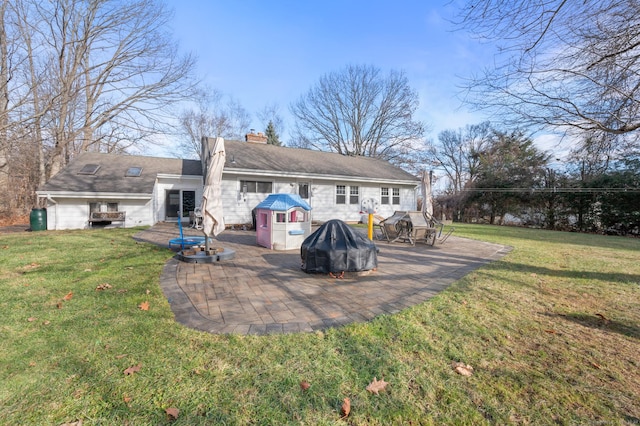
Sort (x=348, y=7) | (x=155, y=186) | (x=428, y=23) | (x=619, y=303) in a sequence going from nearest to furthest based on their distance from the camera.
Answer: (x=619, y=303) → (x=428, y=23) → (x=348, y=7) → (x=155, y=186)

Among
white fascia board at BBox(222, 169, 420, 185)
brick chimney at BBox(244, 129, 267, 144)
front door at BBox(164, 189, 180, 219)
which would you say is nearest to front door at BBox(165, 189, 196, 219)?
front door at BBox(164, 189, 180, 219)

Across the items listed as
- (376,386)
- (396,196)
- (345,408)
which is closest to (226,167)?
(396,196)

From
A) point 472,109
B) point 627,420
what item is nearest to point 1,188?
point 472,109

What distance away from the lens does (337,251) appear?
5.04 m

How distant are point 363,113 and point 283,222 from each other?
23.5 metres

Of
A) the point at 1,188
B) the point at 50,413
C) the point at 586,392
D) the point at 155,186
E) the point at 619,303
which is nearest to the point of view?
the point at 50,413

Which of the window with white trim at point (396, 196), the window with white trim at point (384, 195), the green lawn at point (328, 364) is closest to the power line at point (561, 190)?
the window with white trim at point (396, 196)

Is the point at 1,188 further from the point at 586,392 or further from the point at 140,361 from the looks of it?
the point at 586,392

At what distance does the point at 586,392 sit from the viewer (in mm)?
2061

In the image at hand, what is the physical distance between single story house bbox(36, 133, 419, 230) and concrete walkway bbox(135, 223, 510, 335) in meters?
7.58

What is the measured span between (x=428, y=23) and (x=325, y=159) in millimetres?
13597

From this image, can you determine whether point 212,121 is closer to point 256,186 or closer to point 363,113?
point 363,113

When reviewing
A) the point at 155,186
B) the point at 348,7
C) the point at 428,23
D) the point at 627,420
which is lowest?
the point at 627,420

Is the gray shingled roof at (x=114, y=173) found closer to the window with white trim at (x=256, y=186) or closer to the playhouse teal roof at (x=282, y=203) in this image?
the window with white trim at (x=256, y=186)
